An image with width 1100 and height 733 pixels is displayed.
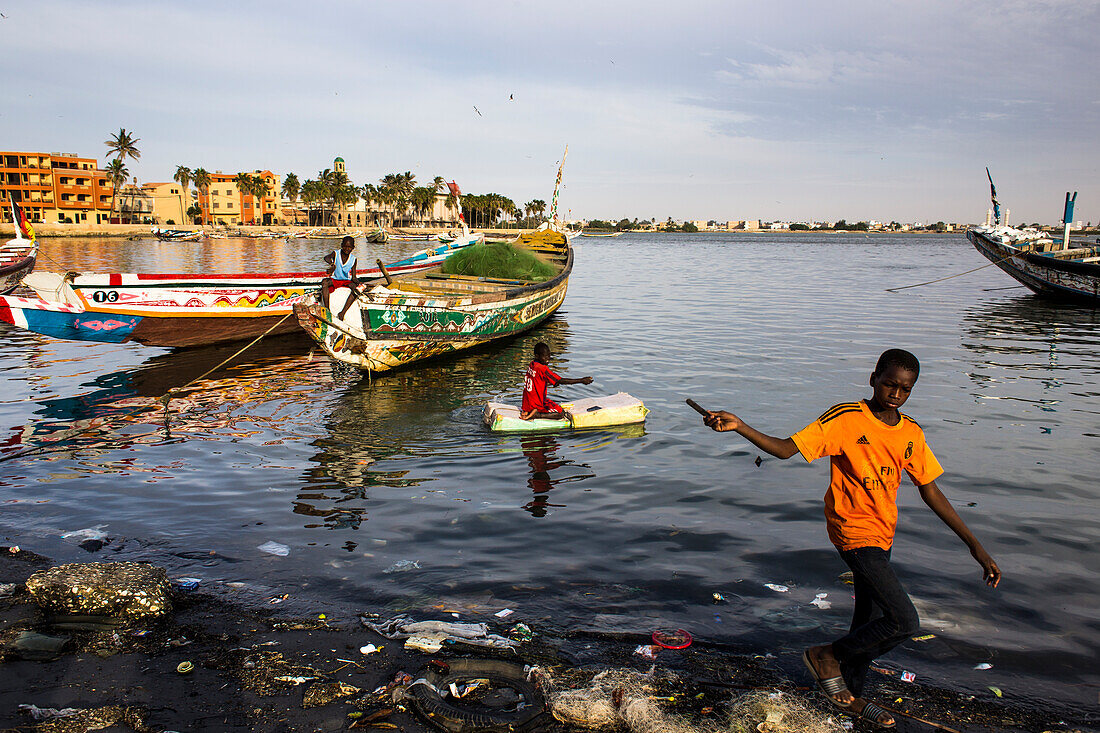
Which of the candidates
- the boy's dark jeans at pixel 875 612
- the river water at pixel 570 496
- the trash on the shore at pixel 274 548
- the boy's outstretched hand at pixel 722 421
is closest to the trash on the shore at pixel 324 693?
the river water at pixel 570 496

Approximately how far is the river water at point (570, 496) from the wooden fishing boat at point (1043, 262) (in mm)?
12478

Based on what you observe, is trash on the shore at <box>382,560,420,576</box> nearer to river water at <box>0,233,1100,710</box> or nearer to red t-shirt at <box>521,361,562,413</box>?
river water at <box>0,233,1100,710</box>

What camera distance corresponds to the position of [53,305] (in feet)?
43.0

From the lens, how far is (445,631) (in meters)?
4.52

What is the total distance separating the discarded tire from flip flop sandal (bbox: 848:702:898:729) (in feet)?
5.85

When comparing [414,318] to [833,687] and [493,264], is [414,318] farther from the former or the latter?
[833,687]

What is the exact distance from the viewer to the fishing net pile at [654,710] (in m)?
3.63

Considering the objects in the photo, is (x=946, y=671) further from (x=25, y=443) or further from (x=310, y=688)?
(x=25, y=443)

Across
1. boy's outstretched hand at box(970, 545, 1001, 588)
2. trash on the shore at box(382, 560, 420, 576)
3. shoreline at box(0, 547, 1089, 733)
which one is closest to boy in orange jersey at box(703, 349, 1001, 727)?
boy's outstretched hand at box(970, 545, 1001, 588)

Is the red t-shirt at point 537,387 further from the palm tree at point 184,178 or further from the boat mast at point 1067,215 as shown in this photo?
the palm tree at point 184,178

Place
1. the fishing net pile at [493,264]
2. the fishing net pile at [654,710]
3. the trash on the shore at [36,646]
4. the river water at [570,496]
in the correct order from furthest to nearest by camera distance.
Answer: the fishing net pile at [493,264]
the river water at [570,496]
the trash on the shore at [36,646]
the fishing net pile at [654,710]

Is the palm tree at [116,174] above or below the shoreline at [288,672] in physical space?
above

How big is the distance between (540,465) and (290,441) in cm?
352

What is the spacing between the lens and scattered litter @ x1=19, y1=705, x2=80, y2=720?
139 inches
